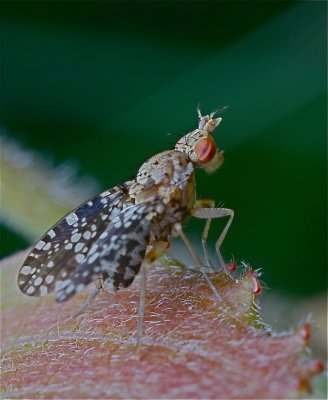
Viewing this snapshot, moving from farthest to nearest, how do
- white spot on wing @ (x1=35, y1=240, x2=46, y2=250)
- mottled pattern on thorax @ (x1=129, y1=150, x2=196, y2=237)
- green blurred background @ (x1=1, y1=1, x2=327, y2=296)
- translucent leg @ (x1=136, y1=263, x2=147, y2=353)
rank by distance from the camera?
green blurred background @ (x1=1, y1=1, x2=327, y2=296)
white spot on wing @ (x1=35, y1=240, x2=46, y2=250)
mottled pattern on thorax @ (x1=129, y1=150, x2=196, y2=237)
translucent leg @ (x1=136, y1=263, x2=147, y2=353)

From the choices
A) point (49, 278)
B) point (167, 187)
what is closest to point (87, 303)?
point (49, 278)

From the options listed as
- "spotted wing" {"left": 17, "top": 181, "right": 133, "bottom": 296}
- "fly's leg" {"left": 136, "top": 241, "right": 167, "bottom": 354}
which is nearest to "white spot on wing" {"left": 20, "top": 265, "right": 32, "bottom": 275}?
"spotted wing" {"left": 17, "top": 181, "right": 133, "bottom": 296}

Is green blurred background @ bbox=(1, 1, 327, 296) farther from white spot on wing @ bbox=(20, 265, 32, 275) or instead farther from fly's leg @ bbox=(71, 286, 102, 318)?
fly's leg @ bbox=(71, 286, 102, 318)

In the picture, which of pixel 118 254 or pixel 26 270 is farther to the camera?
pixel 26 270

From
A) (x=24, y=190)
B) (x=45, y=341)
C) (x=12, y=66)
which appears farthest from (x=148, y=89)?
(x=45, y=341)

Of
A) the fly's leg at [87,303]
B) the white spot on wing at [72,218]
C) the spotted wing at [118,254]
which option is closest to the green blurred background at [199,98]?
the white spot on wing at [72,218]

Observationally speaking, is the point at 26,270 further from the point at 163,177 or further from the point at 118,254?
the point at 163,177

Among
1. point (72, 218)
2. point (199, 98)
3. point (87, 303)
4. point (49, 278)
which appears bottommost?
point (87, 303)

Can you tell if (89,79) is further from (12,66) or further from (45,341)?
(45,341)
